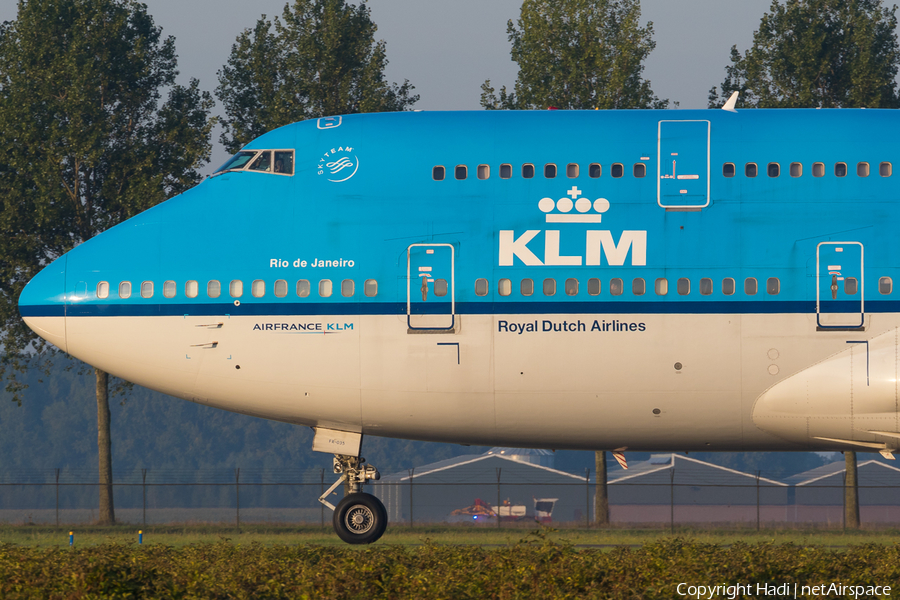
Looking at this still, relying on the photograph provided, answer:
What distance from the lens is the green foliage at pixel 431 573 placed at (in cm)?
1241

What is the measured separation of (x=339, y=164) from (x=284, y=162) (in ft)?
3.53

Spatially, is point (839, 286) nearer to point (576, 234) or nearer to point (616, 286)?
point (616, 286)

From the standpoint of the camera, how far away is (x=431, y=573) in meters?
13.0

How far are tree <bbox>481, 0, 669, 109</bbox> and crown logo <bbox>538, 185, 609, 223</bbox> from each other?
72.4 feet

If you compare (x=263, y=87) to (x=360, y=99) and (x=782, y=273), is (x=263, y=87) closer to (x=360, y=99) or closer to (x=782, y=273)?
(x=360, y=99)

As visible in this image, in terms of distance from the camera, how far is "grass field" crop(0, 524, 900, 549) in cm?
2583

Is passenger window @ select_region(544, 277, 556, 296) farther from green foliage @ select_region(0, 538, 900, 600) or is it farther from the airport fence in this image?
the airport fence

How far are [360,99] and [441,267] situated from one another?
24.0 meters

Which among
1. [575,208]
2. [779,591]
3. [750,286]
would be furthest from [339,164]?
[779,591]

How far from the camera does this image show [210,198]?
19.6 meters

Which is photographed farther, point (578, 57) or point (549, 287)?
point (578, 57)

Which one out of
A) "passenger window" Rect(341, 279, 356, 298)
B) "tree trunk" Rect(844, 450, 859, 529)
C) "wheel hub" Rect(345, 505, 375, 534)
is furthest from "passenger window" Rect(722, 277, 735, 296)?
"tree trunk" Rect(844, 450, 859, 529)

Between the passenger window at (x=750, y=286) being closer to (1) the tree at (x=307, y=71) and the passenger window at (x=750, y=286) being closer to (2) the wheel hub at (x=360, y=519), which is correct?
(2) the wheel hub at (x=360, y=519)

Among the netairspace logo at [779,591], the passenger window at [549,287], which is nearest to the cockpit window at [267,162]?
the passenger window at [549,287]
